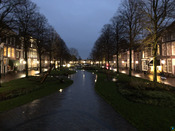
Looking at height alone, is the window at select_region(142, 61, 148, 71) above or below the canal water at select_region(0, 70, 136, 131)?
above

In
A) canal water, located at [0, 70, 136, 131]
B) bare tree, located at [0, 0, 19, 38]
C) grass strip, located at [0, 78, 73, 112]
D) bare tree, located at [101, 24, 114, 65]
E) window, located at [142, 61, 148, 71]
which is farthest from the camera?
window, located at [142, 61, 148, 71]

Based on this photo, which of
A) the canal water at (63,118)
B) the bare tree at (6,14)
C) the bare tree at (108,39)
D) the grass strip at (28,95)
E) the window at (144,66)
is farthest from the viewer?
the window at (144,66)

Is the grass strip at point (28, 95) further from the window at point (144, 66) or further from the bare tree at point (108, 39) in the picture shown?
the window at point (144, 66)

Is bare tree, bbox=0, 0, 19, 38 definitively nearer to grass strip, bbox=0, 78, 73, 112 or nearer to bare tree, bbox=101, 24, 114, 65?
grass strip, bbox=0, 78, 73, 112

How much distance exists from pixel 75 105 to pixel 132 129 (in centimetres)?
397

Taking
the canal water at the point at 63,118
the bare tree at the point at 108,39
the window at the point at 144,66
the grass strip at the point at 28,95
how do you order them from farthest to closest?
the window at the point at 144,66 < the bare tree at the point at 108,39 < the grass strip at the point at 28,95 < the canal water at the point at 63,118

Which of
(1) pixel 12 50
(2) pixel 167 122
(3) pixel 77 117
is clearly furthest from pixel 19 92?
(1) pixel 12 50

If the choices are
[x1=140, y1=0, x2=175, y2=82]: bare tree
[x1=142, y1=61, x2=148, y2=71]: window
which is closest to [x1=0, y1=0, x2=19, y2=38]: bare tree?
[x1=140, y1=0, x2=175, y2=82]: bare tree

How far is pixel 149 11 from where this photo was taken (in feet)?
53.5

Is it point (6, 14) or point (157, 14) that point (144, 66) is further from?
point (6, 14)

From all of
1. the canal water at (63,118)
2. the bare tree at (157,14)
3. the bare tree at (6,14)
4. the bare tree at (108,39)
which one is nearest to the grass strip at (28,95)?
the canal water at (63,118)

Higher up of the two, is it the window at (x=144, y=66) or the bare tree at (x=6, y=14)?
the bare tree at (x=6, y=14)

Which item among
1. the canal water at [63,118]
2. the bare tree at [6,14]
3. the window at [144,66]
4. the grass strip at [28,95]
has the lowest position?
the canal water at [63,118]

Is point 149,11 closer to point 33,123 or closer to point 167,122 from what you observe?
point 167,122
